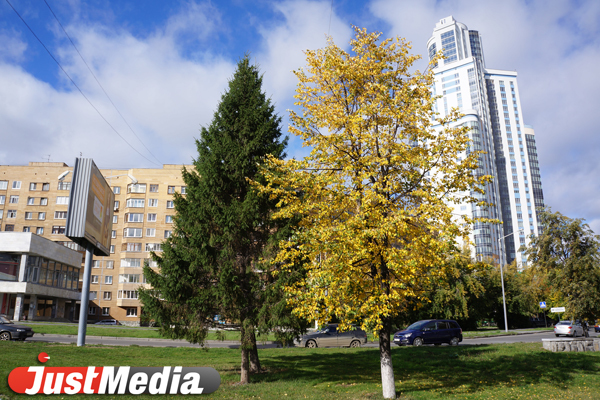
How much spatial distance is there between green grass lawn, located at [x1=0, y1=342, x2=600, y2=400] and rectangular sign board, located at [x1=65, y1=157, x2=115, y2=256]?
21.1 ft

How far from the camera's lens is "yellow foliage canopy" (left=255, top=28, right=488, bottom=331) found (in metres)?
9.67

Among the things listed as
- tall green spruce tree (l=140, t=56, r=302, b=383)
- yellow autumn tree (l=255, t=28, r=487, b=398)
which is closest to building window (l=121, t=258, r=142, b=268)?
tall green spruce tree (l=140, t=56, r=302, b=383)

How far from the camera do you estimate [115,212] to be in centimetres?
7000

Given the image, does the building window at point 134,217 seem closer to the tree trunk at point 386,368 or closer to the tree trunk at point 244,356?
the tree trunk at point 244,356

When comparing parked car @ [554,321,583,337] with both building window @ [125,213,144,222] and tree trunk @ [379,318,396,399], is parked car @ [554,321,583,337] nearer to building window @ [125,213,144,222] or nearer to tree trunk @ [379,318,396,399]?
tree trunk @ [379,318,396,399]

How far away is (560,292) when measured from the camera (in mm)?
24078

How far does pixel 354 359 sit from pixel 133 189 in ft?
199

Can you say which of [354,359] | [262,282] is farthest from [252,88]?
[354,359]

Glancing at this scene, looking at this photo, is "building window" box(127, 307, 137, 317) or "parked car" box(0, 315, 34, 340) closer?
"parked car" box(0, 315, 34, 340)

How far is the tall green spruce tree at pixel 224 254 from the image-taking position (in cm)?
1257

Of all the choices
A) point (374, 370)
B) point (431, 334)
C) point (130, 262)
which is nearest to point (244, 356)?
point (374, 370)

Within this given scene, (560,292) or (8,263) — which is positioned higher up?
(8,263)

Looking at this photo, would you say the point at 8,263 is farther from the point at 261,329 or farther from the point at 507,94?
the point at 507,94

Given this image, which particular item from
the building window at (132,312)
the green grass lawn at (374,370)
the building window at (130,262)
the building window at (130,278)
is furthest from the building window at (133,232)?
the green grass lawn at (374,370)
